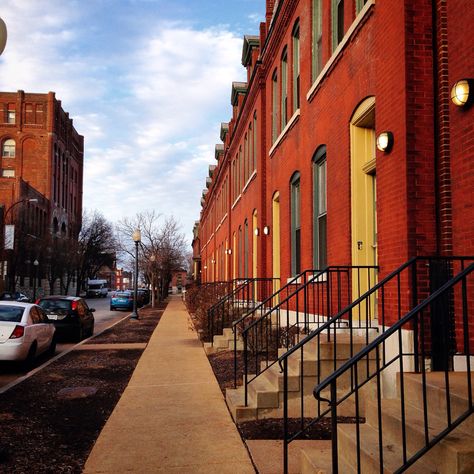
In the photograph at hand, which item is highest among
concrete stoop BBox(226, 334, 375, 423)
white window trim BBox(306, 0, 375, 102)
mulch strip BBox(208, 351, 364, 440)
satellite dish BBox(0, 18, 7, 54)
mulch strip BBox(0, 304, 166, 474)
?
white window trim BBox(306, 0, 375, 102)

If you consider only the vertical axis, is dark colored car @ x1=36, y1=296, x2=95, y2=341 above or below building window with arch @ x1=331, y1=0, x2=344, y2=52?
below

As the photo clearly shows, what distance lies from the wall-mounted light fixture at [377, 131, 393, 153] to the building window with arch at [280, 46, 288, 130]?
6.68m

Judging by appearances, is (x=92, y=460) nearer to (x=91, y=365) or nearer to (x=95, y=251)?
(x=91, y=365)

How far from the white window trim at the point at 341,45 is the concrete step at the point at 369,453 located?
5508mm

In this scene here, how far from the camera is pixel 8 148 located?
2608 inches

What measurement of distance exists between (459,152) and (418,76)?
1.08 metres

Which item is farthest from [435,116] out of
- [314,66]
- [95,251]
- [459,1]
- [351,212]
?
[95,251]

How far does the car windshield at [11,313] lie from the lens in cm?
1109

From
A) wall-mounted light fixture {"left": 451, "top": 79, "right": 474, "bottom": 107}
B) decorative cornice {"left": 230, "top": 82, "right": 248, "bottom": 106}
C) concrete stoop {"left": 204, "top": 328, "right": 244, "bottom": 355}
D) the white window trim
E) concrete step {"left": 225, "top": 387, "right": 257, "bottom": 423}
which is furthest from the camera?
decorative cornice {"left": 230, "top": 82, "right": 248, "bottom": 106}

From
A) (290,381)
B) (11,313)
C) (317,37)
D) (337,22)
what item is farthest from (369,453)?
(11,313)

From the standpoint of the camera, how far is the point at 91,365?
36.0 feet

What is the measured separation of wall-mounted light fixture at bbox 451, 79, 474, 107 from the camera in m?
5.27

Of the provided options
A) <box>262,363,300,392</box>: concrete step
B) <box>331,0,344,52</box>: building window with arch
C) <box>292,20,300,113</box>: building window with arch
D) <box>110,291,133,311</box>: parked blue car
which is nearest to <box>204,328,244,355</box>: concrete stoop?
<box>292,20,300,113</box>: building window with arch

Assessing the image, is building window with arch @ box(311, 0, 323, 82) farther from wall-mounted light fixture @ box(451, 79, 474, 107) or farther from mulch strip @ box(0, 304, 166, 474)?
mulch strip @ box(0, 304, 166, 474)
